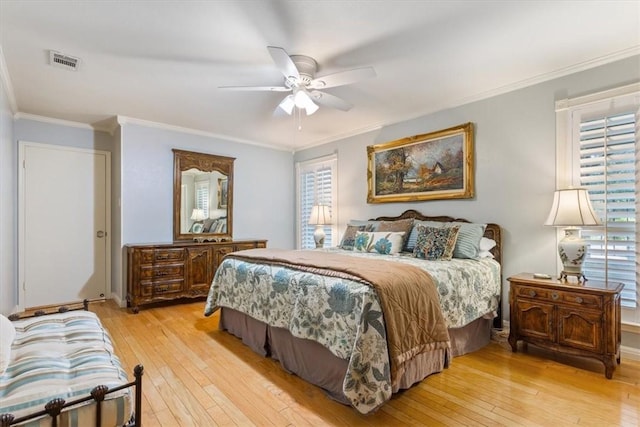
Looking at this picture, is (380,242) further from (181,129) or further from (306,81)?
(181,129)

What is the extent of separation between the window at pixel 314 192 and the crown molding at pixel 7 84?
393 cm

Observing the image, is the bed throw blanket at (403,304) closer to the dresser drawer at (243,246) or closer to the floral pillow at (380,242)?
the floral pillow at (380,242)

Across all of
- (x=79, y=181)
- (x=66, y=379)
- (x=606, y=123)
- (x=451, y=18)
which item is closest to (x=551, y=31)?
(x=451, y=18)

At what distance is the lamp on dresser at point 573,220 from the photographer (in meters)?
2.49

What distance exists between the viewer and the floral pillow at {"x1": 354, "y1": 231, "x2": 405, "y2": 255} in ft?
11.3

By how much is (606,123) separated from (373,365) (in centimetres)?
285

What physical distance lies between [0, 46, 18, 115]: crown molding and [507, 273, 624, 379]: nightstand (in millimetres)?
4811

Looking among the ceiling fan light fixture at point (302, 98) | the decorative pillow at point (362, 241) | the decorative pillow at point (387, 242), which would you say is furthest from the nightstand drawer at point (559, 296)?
the ceiling fan light fixture at point (302, 98)

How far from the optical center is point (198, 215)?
488 centimetres

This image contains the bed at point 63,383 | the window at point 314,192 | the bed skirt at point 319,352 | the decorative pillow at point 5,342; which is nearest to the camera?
the bed at point 63,383

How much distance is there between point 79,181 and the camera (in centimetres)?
440

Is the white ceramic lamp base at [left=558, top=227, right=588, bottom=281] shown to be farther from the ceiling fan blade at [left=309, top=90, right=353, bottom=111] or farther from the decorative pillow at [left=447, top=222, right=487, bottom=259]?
the ceiling fan blade at [left=309, top=90, right=353, bottom=111]

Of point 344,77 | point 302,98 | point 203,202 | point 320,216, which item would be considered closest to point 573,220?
point 344,77

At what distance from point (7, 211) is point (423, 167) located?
4.77m
